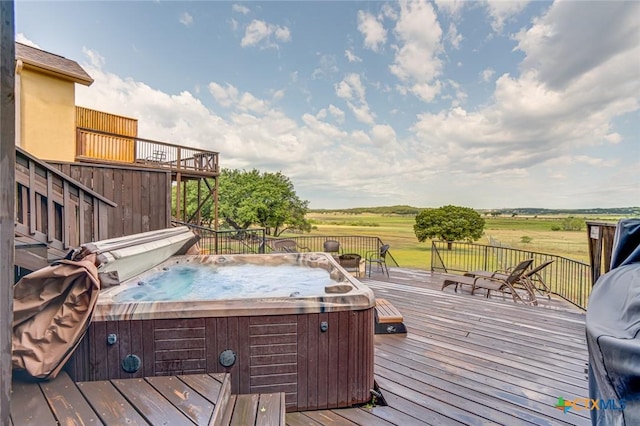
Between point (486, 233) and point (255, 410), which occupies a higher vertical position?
point (486, 233)

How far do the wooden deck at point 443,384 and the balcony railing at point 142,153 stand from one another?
6715 mm

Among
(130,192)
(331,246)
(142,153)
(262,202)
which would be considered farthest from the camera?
(262,202)

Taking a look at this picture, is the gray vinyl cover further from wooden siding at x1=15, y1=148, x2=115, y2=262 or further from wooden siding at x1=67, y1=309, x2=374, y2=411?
wooden siding at x1=15, y1=148, x2=115, y2=262

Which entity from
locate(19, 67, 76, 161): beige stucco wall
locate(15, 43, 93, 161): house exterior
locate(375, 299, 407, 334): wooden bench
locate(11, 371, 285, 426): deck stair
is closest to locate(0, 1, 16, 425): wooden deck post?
locate(11, 371, 285, 426): deck stair

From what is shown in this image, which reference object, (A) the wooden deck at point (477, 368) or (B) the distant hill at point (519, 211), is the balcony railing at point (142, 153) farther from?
(B) the distant hill at point (519, 211)

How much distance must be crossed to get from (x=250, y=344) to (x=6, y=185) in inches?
63.4

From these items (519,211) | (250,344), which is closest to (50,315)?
(250,344)

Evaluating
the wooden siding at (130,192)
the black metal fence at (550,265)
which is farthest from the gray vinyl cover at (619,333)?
the wooden siding at (130,192)

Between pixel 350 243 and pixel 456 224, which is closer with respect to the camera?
pixel 350 243

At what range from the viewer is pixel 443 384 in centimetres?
233

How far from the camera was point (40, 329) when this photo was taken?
1722mm

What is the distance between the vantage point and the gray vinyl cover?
2.51 feet

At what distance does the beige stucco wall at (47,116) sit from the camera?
589 centimetres

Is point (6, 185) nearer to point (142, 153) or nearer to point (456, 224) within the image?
point (142, 153)
